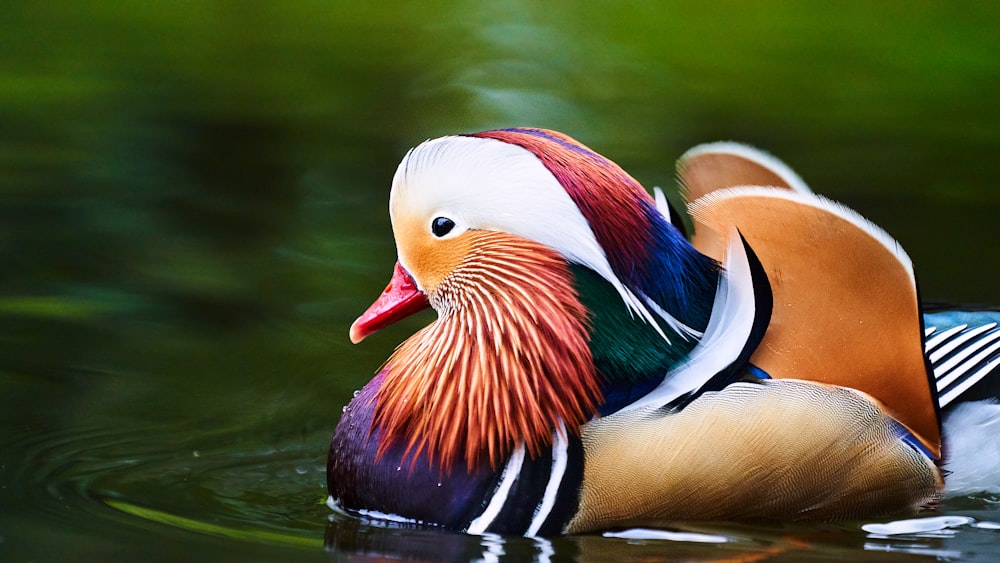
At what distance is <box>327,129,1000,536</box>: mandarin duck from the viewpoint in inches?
107

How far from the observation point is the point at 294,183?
5.18 meters

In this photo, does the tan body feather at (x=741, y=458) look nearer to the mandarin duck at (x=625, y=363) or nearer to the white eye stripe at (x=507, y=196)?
the mandarin duck at (x=625, y=363)

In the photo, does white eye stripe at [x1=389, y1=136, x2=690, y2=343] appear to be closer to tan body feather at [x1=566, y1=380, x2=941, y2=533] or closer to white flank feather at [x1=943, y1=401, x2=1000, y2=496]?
tan body feather at [x1=566, y1=380, x2=941, y2=533]

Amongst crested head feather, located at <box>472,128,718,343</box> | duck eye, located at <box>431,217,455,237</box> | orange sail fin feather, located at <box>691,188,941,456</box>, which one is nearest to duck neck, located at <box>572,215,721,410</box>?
crested head feather, located at <box>472,128,718,343</box>

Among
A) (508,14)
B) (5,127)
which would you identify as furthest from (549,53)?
(5,127)

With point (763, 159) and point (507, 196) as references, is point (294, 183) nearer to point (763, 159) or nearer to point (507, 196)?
point (763, 159)

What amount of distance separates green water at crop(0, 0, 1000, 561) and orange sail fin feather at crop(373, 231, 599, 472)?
0.22 meters

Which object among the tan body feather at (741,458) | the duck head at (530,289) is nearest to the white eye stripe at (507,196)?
the duck head at (530,289)

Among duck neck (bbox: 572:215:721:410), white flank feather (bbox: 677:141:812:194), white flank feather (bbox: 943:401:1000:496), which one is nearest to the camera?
duck neck (bbox: 572:215:721:410)

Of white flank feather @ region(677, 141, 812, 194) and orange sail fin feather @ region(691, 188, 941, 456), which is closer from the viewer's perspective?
orange sail fin feather @ region(691, 188, 941, 456)

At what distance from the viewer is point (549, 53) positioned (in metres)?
6.54

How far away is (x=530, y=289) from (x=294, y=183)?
2504 millimetres

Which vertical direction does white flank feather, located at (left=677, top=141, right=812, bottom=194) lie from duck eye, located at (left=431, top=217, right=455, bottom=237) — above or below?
above

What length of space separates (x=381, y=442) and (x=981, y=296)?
7.75 ft
